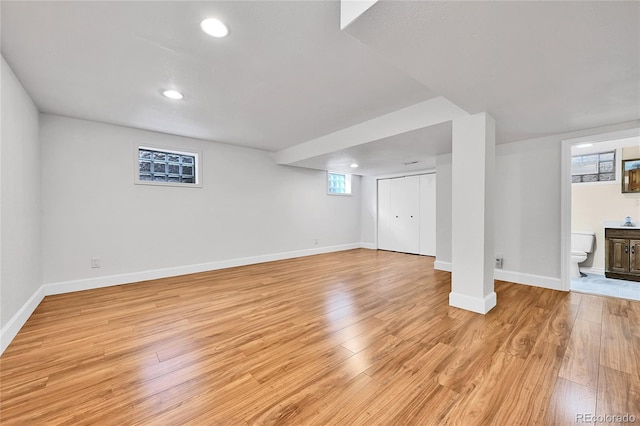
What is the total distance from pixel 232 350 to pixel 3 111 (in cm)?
260

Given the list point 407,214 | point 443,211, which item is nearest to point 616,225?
point 443,211

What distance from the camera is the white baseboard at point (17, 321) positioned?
1.94m

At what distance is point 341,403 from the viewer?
53.8 inches

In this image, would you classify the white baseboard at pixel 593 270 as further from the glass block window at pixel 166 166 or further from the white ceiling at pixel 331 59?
the glass block window at pixel 166 166

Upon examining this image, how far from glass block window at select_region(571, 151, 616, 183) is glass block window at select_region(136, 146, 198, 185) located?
22.7ft

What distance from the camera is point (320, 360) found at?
1.76m

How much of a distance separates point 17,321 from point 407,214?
6281 millimetres

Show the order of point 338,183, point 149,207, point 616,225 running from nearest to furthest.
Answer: point 149,207 → point 616,225 → point 338,183

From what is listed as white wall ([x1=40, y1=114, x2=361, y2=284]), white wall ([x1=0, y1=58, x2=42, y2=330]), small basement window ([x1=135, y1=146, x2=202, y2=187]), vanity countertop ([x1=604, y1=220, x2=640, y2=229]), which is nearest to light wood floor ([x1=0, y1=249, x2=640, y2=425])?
white wall ([x1=0, y1=58, x2=42, y2=330])

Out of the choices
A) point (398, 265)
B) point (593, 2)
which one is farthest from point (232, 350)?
point (398, 265)

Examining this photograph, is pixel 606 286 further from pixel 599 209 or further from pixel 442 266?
pixel 442 266

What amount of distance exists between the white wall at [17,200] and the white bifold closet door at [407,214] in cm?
620

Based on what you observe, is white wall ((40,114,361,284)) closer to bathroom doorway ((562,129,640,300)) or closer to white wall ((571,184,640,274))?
bathroom doorway ((562,129,640,300))

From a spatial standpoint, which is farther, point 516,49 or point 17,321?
point 17,321
